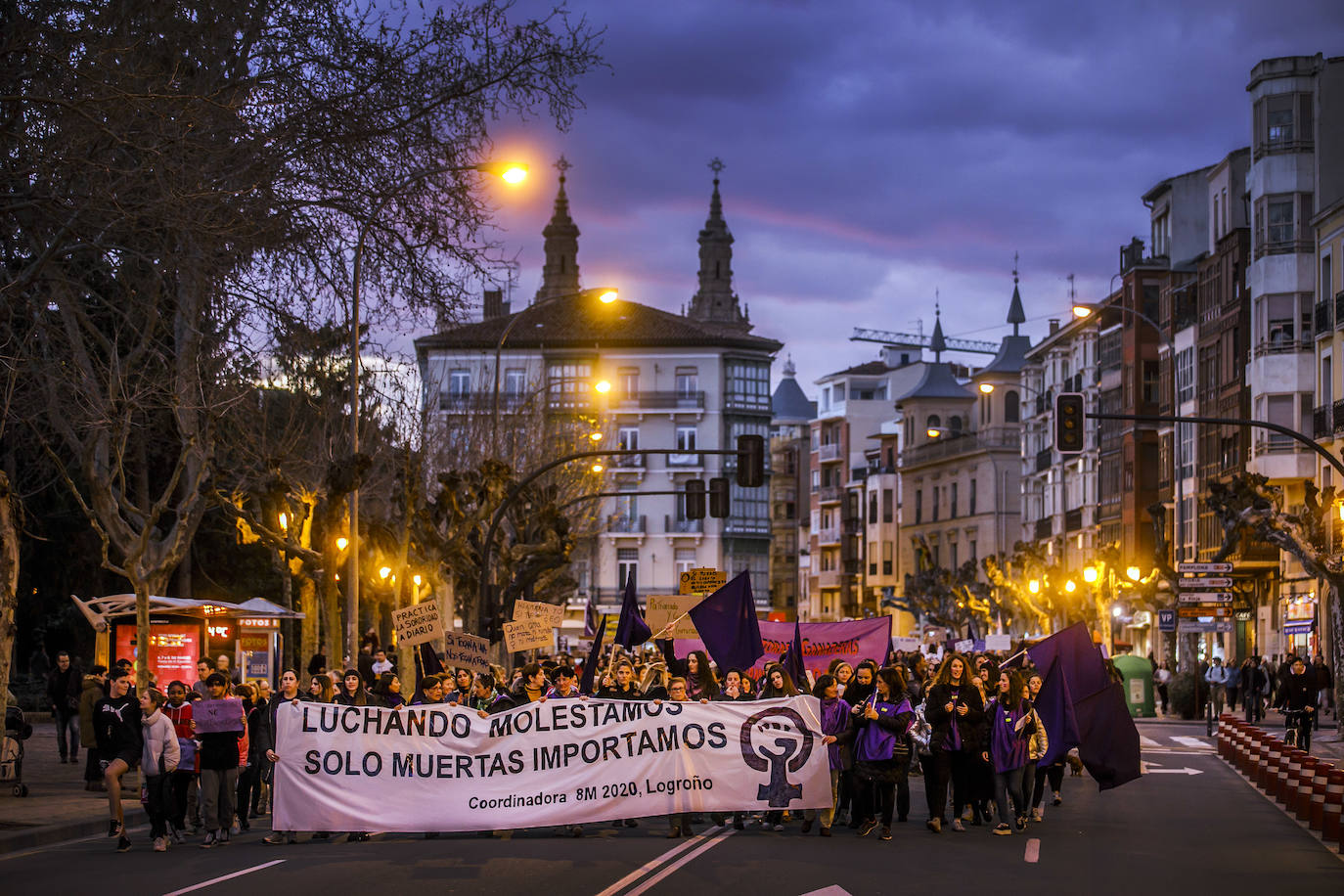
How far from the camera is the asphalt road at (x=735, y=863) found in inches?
585

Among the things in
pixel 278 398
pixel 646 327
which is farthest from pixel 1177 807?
pixel 646 327

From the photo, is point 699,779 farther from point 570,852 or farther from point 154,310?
point 154,310

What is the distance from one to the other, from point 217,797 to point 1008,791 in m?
7.70

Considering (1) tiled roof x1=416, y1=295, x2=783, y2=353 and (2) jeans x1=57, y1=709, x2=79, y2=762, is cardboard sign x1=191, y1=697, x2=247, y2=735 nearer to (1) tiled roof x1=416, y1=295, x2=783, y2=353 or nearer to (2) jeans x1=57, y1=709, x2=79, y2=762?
(2) jeans x1=57, y1=709, x2=79, y2=762

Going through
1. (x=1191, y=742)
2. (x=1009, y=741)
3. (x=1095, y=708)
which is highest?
(x=1095, y=708)

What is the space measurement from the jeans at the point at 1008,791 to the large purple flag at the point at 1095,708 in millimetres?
2428

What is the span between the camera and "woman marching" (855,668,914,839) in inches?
747

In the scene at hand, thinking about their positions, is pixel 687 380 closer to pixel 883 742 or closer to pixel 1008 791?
pixel 1008 791

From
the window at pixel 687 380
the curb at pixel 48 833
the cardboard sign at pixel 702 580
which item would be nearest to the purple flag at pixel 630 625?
the cardboard sign at pixel 702 580

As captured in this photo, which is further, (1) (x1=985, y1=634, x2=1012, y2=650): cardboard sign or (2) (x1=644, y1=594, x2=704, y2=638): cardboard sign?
(1) (x1=985, y1=634, x2=1012, y2=650): cardboard sign

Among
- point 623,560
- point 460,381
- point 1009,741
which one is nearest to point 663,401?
point 623,560

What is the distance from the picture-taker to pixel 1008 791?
19.8m

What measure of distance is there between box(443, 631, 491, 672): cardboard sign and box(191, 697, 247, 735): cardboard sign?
9.83 meters

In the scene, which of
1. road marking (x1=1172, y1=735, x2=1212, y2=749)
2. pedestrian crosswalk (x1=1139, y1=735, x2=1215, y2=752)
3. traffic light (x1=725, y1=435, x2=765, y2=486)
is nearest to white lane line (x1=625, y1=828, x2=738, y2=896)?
pedestrian crosswalk (x1=1139, y1=735, x2=1215, y2=752)
